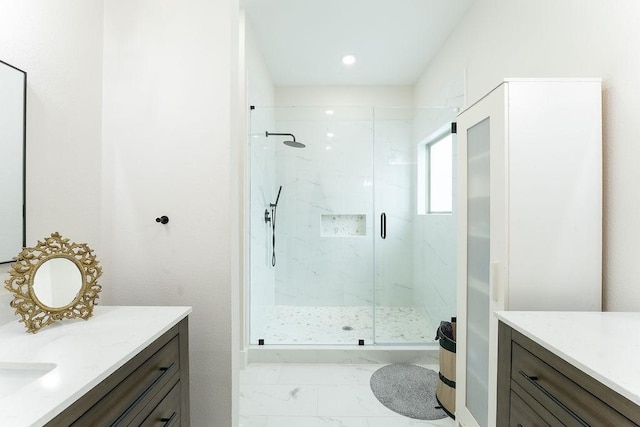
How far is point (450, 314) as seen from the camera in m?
2.75

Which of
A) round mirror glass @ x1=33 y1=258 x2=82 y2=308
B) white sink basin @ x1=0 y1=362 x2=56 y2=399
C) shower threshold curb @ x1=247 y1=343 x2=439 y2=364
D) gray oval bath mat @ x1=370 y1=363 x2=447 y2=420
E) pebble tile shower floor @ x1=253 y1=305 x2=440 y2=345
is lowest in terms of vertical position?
gray oval bath mat @ x1=370 y1=363 x2=447 y2=420

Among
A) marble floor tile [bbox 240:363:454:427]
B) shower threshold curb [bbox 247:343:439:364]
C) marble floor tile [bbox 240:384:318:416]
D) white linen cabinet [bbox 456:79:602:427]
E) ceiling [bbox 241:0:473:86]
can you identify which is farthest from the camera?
shower threshold curb [bbox 247:343:439:364]

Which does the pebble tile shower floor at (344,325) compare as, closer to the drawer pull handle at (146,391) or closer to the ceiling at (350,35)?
the drawer pull handle at (146,391)

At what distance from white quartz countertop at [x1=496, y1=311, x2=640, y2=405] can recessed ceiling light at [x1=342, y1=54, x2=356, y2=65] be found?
2848 mm

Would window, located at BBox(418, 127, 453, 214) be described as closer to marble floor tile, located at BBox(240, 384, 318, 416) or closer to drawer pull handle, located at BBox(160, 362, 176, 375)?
marble floor tile, located at BBox(240, 384, 318, 416)

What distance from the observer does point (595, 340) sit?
0.84 metres

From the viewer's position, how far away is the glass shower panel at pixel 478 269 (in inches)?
55.9

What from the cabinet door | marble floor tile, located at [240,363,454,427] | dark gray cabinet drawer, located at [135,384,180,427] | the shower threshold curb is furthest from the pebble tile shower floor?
dark gray cabinet drawer, located at [135,384,180,427]

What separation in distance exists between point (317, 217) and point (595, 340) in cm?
275

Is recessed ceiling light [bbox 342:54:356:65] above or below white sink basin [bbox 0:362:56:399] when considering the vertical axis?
above

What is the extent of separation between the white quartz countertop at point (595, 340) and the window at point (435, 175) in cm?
202

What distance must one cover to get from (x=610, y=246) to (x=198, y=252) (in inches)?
67.2

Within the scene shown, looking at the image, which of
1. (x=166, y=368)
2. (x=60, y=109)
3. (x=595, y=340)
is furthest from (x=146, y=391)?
(x=595, y=340)

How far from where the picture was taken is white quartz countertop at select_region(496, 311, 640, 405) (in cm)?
67
